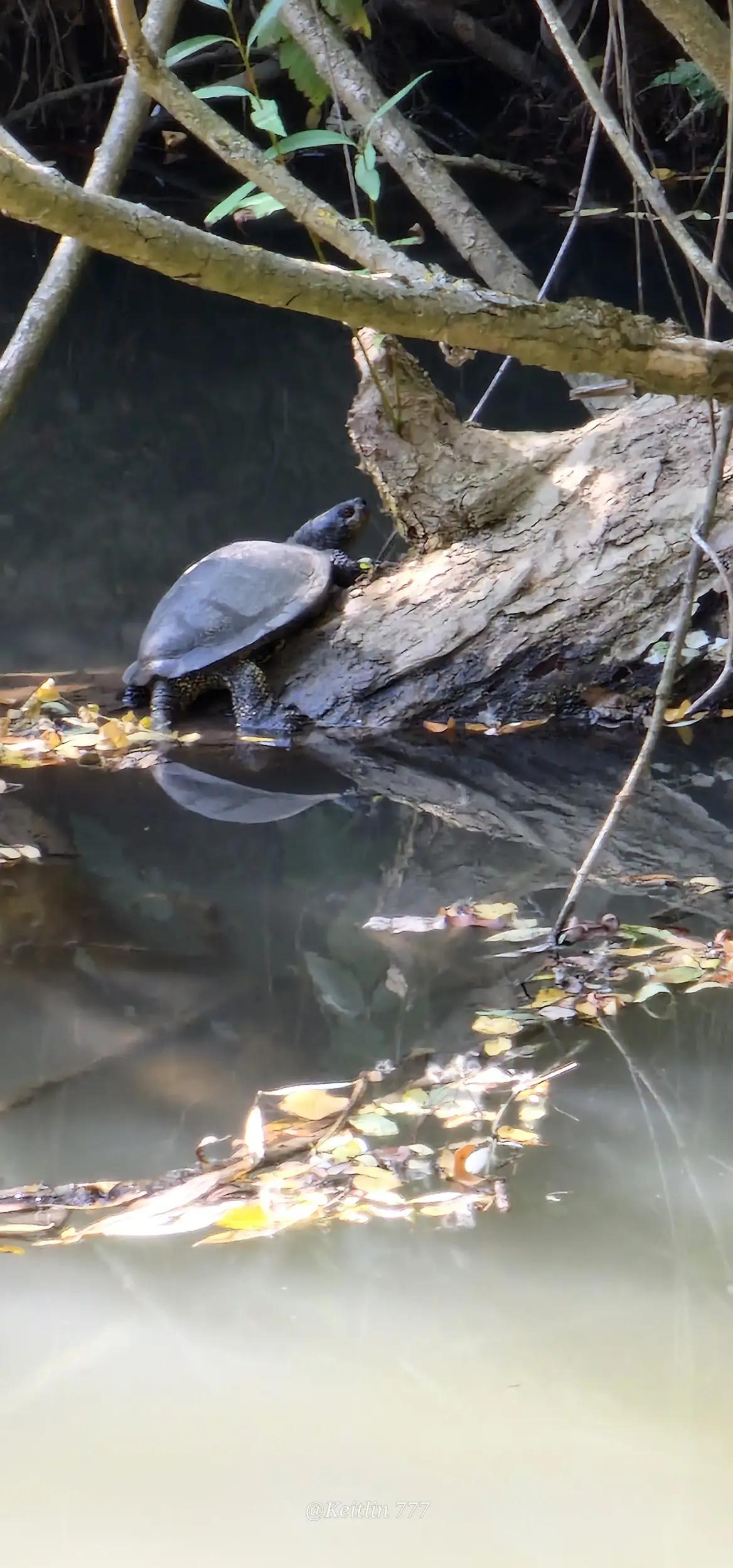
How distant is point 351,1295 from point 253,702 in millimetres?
2938

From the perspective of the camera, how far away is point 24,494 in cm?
641

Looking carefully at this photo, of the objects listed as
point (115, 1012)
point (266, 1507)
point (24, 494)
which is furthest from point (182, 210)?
point (266, 1507)

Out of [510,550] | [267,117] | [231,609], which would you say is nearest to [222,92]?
[267,117]

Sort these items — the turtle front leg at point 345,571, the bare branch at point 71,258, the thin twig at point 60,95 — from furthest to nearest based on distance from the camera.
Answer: the thin twig at point 60,95, the turtle front leg at point 345,571, the bare branch at point 71,258

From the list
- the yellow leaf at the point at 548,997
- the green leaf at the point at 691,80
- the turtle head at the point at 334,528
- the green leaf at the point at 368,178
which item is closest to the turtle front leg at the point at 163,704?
the turtle head at the point at 334,528

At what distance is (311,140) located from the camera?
204 cm

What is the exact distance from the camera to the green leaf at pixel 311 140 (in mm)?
1960

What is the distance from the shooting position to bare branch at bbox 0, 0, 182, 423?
271 cm

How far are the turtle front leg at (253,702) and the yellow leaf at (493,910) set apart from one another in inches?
66.3

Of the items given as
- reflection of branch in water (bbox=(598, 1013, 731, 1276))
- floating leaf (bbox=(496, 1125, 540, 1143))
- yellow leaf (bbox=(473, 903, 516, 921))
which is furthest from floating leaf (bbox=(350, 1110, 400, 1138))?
yellow leaf (bbox=(473, 903, 516, 921))

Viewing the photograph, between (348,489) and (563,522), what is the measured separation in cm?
230

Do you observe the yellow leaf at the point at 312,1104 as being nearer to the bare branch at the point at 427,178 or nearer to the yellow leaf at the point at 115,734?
the yellow leaf at the point at 115,734

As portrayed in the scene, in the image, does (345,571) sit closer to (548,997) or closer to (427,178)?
(427,178)

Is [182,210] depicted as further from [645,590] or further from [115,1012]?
[115,1012]
